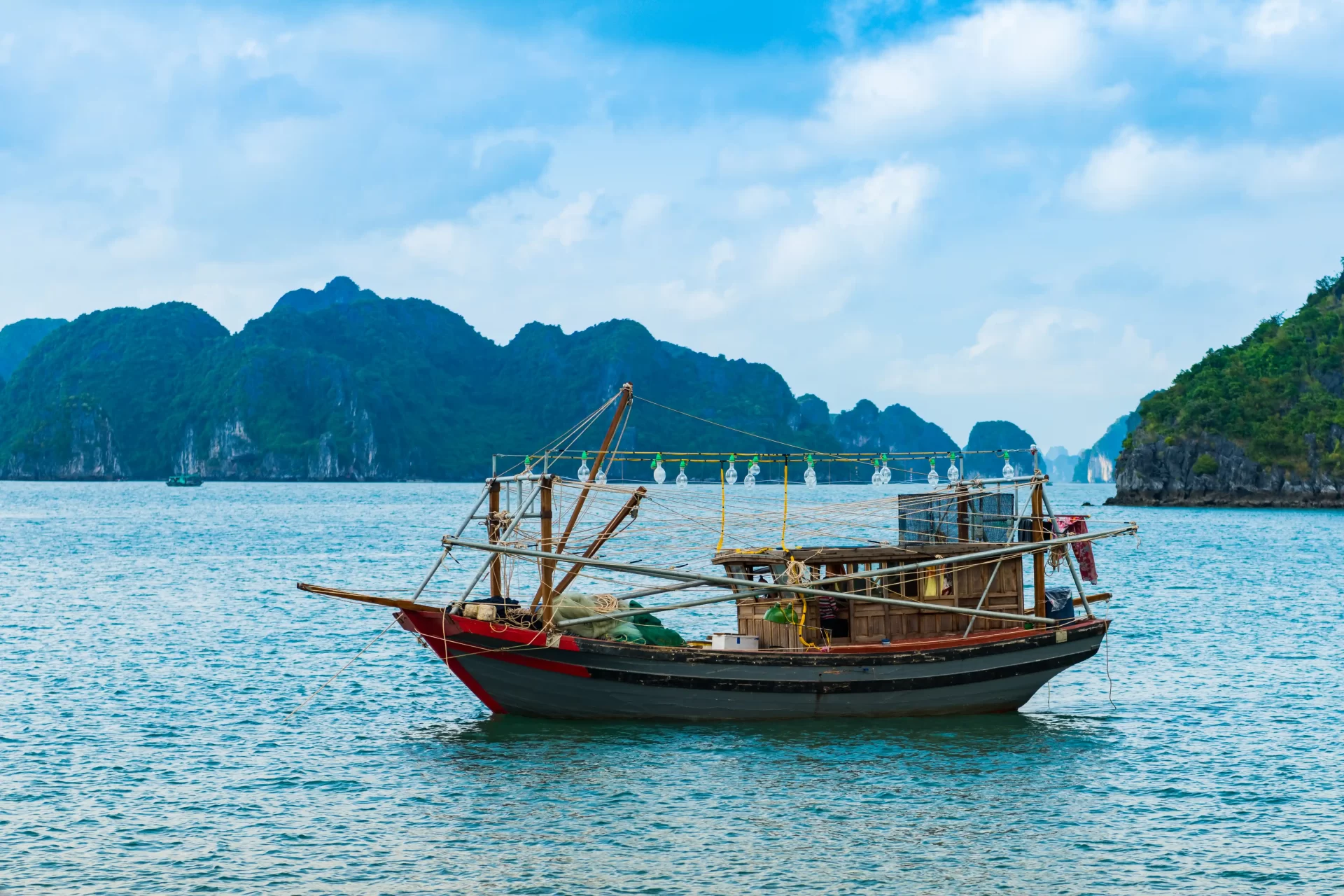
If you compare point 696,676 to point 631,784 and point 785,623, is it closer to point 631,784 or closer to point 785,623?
point 785,623

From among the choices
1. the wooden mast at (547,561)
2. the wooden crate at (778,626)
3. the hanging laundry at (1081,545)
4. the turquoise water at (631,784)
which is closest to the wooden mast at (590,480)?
the wooden mast at (547,561)

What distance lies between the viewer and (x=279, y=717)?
26484 mm

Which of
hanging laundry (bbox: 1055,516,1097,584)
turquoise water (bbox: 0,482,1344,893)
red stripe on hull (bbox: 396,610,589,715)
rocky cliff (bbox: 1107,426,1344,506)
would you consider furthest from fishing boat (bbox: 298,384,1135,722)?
rocky cliff (bbox: 1107,426,1344,506)

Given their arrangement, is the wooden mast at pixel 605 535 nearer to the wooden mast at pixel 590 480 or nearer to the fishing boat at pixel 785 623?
the fishing boat at pixel 785 623

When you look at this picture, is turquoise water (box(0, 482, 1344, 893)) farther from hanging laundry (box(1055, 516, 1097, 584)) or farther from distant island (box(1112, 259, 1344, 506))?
distant island (box(1112, 259, 1344, 506))

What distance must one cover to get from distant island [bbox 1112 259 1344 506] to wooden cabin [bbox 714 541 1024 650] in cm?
12836

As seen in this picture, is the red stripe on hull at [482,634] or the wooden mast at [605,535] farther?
the wooden mast at [605,535]

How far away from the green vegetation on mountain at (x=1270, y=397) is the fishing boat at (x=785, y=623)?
129 meters

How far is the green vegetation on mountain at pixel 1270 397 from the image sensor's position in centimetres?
14212

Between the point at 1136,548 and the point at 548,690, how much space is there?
67130 millimetres

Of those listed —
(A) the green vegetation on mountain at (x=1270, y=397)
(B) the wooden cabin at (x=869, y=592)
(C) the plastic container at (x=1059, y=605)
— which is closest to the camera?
(B) the wooden cabin at (x=869, y=592)

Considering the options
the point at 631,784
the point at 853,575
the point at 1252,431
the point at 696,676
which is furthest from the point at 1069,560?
the point at 1252,431

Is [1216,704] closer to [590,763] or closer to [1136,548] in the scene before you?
[590,763]

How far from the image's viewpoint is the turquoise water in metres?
16.4
